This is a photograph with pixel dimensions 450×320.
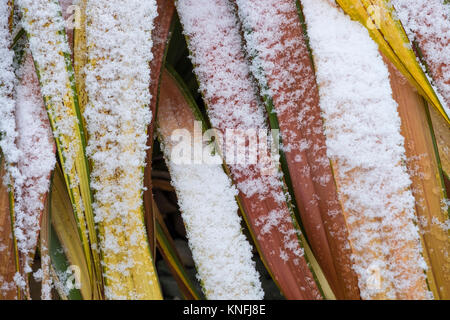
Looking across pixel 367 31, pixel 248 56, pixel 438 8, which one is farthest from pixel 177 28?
pixel 438 8

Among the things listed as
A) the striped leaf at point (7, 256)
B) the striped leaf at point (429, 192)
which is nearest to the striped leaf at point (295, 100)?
the striped leaf at point (429, 192)

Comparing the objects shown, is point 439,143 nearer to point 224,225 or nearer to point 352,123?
point 352,123

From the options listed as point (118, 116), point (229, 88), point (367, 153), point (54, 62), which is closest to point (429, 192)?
point (367, 153)

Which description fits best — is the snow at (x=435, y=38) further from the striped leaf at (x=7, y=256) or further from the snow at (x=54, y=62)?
the striped leaf at (x=7, y=256)

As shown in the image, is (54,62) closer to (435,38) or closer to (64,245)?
(64,245)

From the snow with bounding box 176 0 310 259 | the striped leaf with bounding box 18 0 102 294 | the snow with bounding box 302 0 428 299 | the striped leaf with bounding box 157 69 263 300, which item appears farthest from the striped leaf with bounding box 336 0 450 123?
the striped leaf with bounding box 18 0 102 294

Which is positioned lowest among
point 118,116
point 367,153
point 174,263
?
point 174,263
